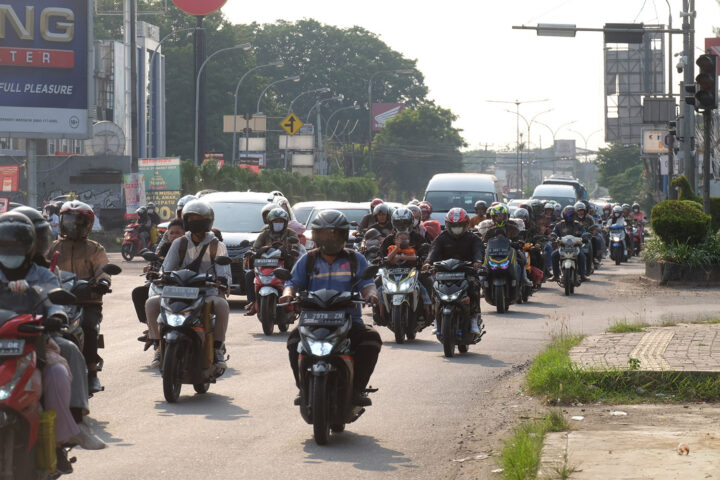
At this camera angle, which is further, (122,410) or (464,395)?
(464,395)

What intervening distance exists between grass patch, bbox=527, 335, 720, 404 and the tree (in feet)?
322

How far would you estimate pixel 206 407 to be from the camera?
32.7 ft

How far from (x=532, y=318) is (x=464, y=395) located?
7.64 meters

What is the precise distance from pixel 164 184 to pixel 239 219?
19.8 m

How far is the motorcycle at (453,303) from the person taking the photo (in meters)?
13.4

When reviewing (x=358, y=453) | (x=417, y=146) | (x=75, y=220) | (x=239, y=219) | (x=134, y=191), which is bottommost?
(x=358, y=453)

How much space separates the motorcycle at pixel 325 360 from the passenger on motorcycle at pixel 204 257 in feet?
7.00

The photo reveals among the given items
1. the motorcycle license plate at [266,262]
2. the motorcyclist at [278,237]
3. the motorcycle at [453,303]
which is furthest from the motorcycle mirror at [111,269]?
the motorcyclist at [278,237]

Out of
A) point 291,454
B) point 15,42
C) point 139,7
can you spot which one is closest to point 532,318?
point 291,454

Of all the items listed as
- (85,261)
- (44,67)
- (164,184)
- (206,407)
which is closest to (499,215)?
(206,407)

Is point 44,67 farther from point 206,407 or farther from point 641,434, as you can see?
point 641,434

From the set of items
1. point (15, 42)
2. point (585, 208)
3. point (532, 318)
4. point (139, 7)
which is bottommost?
point (532, 318)

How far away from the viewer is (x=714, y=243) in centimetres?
2441

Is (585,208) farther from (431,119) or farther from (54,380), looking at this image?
(431,119)
